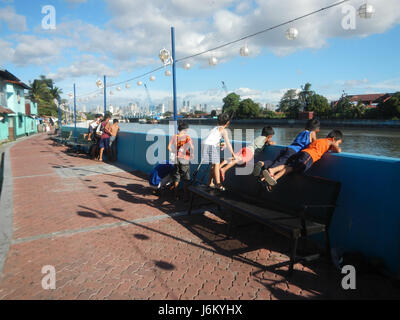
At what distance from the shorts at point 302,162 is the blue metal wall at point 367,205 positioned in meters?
0.22

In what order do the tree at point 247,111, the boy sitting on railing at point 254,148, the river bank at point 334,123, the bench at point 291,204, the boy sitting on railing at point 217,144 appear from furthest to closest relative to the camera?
the tree at point 247,111, the river bank at point 334,123, the boy sitting on railing at point 217,144, the boy sitting on railing at point 254,148, the bench at point 291,204

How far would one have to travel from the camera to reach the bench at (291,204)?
308cm

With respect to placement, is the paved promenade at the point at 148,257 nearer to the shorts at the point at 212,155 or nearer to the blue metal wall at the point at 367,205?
the blue metal wall at the point at 367,205

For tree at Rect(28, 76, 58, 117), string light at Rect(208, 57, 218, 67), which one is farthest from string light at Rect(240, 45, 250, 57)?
tree at Rect(28, 76, 58, 117)

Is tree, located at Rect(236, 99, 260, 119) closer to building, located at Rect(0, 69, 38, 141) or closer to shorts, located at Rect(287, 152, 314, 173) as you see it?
building, located at Rect(0, 69, 38, 141)

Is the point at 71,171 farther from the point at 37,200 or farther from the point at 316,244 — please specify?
the point at 316,244

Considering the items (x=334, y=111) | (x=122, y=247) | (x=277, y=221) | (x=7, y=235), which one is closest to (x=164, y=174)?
(x=122, y=247)


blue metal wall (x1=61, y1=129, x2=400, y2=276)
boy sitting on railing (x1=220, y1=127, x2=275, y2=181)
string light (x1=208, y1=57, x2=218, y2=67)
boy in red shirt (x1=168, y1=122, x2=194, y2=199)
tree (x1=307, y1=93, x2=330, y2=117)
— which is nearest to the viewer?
blue metal wall (x1=61, y1=129, x2=400, y2=276)

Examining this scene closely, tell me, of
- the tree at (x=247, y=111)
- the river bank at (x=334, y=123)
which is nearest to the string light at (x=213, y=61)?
the river bank at (x=334, y=123)

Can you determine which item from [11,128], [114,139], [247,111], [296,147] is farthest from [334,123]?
[296,147]

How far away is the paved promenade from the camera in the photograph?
2.85m

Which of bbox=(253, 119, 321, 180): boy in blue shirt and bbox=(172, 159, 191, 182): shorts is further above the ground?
bbox=(253, 119, 321, 180): boy in blue shirt

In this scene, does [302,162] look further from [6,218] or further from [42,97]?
[42,97]
